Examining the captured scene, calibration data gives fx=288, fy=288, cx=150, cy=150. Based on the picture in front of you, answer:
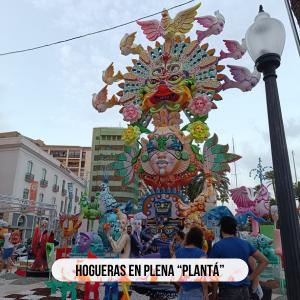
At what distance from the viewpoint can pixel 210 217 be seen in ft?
28.5

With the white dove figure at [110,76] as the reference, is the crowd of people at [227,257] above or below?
below

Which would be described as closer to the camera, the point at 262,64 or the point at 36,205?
the point at 262,64

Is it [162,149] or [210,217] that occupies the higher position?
[162,149]

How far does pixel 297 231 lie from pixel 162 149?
903 centimetres

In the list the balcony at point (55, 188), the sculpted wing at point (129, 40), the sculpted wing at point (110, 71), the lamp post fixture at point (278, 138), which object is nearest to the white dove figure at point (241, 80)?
the sculpted wing at point (129, 40)

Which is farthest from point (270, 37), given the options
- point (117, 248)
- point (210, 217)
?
point (210, 217)

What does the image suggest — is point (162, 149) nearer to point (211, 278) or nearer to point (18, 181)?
point (211, 278)

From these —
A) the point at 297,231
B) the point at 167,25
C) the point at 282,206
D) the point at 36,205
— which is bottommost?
the point at 297,231

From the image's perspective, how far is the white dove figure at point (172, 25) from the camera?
1362 centimetres

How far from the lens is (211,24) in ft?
43.9

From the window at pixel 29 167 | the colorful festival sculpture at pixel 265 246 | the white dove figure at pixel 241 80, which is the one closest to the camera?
the colorful festival sculpture at pixel 265 246

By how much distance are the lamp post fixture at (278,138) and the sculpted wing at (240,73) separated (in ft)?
32.5

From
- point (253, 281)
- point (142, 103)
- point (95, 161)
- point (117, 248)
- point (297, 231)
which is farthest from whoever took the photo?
point (95, 161)
